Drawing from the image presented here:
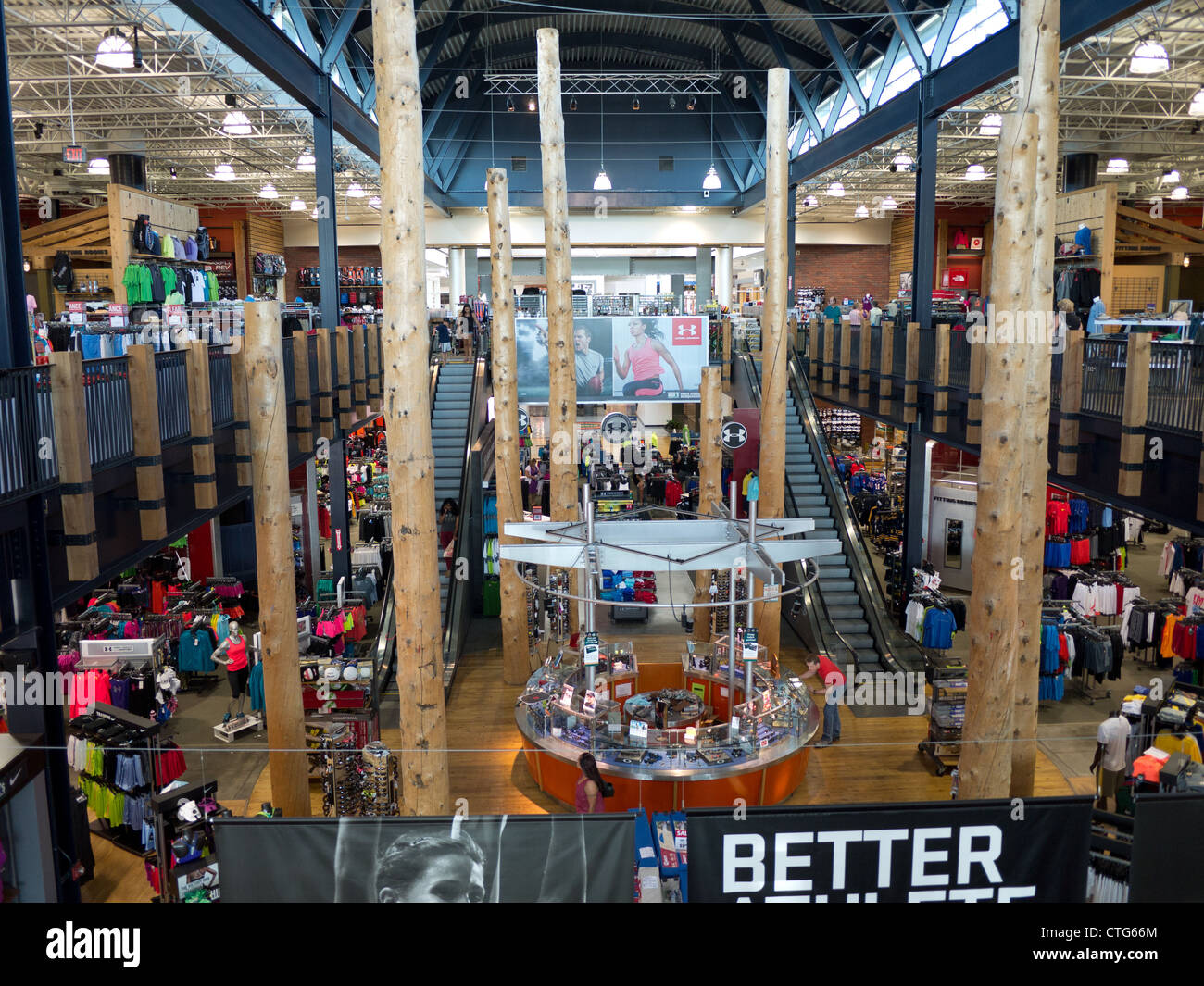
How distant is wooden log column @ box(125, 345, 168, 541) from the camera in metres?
7.18

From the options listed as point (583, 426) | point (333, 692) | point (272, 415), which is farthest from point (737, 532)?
point (583, 426)

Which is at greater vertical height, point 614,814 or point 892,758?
point 614,814

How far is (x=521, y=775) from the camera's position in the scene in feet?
34.4

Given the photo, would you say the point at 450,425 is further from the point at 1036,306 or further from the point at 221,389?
the point at 1036,306

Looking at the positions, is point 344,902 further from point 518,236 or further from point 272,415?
point 518,236

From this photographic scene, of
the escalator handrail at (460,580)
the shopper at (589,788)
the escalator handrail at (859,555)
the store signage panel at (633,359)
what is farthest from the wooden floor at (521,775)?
the store signage panel at (633,359)

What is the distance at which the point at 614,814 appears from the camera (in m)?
5.00

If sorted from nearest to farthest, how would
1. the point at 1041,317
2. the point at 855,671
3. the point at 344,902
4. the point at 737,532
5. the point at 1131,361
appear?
the point at 344,902 < the point at 1041,317 < the point at 1131,361 < the point at 737,532 < the point at 855,671

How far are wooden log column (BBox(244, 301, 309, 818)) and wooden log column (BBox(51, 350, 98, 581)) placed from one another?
5.28 feet

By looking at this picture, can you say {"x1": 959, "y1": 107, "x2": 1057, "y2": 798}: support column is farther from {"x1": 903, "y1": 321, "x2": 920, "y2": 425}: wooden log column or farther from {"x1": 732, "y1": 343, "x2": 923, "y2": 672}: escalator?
{"x1": 903, "y1": 321, "x2": 920, "y2": 425}: wooden log column

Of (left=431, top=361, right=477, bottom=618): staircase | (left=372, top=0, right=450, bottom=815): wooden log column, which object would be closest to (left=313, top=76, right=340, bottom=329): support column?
(left=431, top=361, right=477, bottom=618): staircase

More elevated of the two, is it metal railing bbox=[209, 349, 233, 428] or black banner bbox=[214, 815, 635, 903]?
metal railing bbox=[209, 349, 233, 428]

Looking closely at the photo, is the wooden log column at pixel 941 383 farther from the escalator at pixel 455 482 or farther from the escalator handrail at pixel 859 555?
the escalator at pixel 455 482

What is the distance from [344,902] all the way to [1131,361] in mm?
7032
